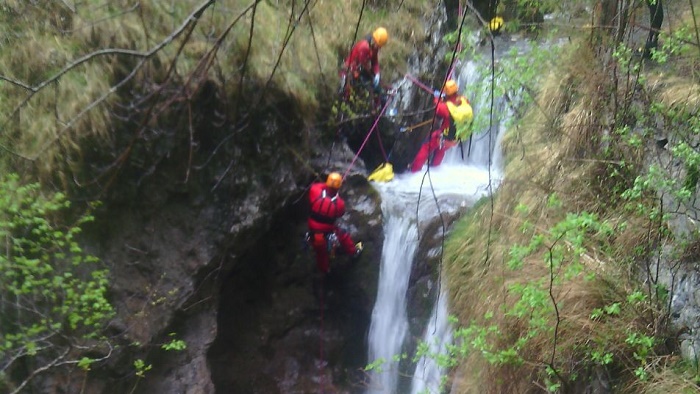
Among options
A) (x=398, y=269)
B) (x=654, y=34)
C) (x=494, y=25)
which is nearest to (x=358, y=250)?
(x=398, y=269)

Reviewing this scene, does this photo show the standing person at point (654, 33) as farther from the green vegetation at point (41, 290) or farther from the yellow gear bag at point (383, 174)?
the green vegetation at point (41, 290)

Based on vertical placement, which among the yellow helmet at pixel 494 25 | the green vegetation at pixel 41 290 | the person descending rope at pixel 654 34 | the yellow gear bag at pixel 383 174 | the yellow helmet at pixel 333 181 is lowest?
the green vegetation at pixel 41 290

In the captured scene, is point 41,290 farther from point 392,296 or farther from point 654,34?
point 654,34

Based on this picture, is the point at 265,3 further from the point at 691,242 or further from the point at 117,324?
the point at 691,242

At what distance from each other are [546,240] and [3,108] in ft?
11.6

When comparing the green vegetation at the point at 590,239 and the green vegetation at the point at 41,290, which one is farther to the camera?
the green vegetation at the point at 41,290

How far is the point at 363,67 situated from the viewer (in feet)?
18.4

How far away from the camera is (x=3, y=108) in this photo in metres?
3.51

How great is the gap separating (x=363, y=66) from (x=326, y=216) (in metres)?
1.61

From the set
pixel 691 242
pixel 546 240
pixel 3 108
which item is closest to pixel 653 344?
pixel 691 242

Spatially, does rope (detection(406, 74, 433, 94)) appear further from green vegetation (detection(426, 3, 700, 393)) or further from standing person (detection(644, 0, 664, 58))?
standing person (detection(644, 0, 664, 58))

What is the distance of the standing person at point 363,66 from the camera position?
548 cm

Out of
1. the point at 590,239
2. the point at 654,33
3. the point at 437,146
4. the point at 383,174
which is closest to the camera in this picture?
the point at 590,239

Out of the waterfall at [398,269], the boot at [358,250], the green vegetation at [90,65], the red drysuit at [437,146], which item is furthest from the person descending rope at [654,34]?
the boot at [358,250]
